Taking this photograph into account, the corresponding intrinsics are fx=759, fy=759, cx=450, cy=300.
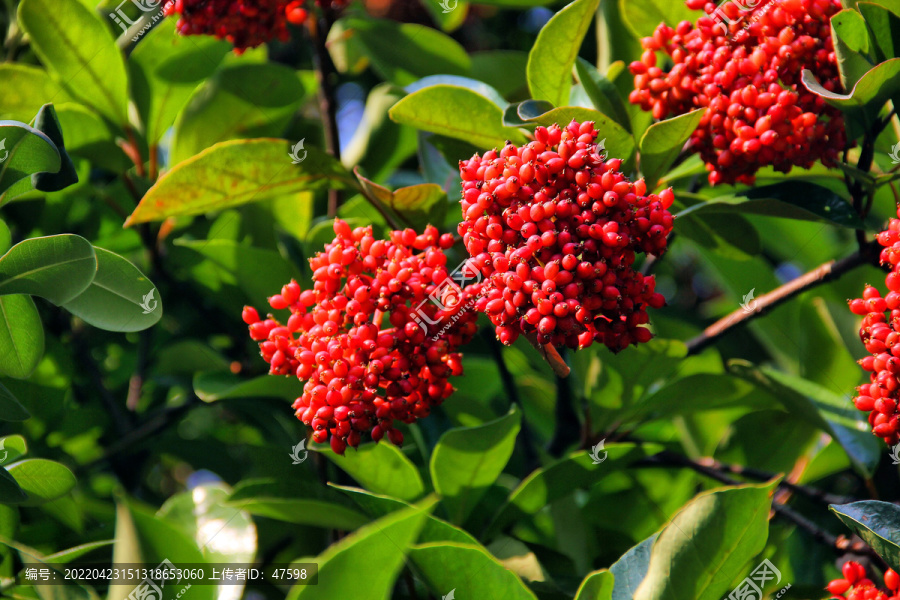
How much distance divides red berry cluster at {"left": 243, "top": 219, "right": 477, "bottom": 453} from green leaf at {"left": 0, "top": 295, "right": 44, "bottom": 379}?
53 centimetres

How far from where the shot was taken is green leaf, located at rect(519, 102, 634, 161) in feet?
5.37

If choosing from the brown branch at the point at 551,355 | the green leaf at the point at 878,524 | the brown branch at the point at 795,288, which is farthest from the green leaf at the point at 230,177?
the green leaf at the point at 878,524

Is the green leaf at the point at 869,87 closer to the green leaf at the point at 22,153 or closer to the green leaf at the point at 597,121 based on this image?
the green leaf at the point at 597,121

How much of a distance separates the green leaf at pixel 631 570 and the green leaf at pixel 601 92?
1003 millimetres

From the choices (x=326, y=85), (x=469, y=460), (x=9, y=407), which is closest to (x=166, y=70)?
(x=326, y=85)

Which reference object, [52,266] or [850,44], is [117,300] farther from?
[850,44]

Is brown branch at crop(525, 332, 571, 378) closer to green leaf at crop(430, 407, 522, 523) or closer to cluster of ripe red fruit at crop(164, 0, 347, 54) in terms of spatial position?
green leaf at crop(430, 407, 522, 523)

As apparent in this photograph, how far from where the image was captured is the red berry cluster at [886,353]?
1.52m

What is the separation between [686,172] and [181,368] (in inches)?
67.1

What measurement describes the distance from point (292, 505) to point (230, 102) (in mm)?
1404

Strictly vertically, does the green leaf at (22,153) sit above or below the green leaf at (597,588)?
above

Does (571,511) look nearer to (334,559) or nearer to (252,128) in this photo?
(334,559)

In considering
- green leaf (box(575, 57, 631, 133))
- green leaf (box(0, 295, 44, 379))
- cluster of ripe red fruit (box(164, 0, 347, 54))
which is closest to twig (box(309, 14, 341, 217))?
cluster of ripe red fruit (box(164, 0, 347, 54))

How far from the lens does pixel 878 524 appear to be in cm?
154
